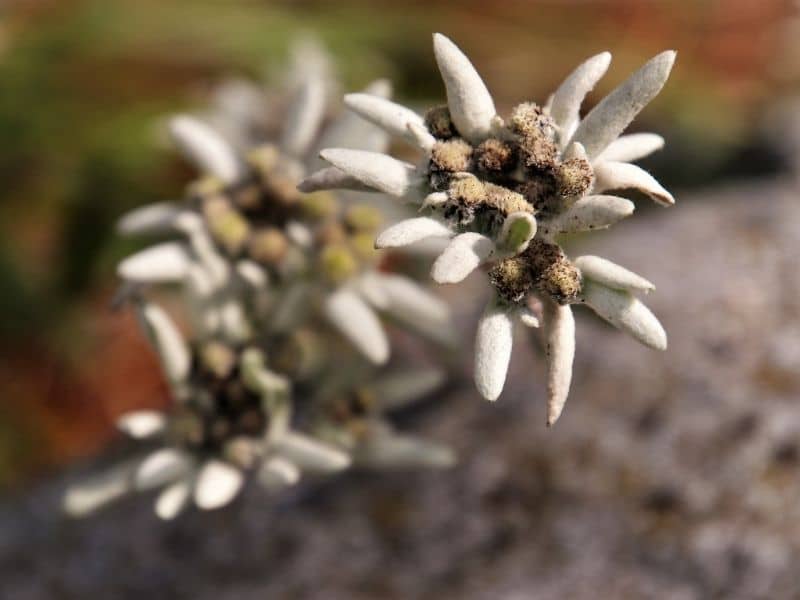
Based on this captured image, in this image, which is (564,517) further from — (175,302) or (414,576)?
(175,302)

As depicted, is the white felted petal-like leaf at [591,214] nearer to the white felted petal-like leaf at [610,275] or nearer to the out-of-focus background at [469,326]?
the white felted petal-like leaf at [610,275]

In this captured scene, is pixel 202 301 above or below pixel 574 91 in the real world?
below

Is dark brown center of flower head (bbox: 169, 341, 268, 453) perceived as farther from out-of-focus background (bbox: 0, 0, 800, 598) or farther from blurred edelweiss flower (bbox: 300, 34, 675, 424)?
blurred edelweiss flower (bbox: 300, 34, 675, 424)

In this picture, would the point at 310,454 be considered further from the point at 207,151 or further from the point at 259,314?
the point at 207,151

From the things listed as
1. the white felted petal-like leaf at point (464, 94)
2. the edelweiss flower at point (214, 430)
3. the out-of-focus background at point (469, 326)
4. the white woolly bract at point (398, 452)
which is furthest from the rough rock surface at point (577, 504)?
the white felted petal-like leaf at point (464, 94)

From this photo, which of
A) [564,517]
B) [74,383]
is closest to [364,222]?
[564,517]

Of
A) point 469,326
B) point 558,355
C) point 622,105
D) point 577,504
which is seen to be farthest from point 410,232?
point 469,326

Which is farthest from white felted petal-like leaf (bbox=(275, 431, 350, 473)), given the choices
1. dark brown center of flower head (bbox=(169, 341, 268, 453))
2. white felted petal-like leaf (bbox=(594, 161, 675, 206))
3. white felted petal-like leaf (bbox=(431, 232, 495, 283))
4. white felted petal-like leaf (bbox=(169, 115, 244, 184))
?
white felted petal-like leaf (bbox=(594, 161, 675, 206))
